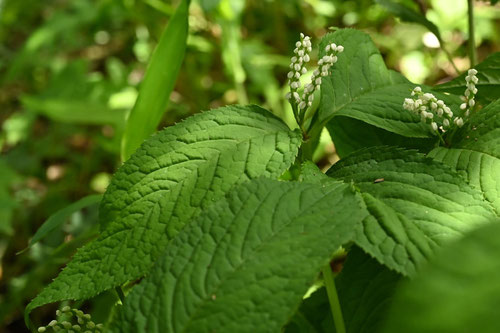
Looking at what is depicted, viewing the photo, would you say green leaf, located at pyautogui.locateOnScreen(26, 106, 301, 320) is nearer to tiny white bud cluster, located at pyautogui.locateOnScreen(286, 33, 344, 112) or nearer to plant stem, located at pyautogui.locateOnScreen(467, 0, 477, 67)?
tiny white bud cluster, located at pyautogui.locateOnScreen(286, 33, 344, 112)

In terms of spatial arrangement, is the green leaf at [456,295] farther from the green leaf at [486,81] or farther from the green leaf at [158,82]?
the green leaf at [158,82]

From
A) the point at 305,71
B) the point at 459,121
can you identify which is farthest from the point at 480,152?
the point at 305,71

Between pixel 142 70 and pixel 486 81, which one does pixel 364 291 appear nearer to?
pixel 486 81

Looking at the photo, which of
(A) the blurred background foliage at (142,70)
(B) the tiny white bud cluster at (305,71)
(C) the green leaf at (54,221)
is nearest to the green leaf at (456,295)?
(B) the tiny white bud cluster at (305,71)

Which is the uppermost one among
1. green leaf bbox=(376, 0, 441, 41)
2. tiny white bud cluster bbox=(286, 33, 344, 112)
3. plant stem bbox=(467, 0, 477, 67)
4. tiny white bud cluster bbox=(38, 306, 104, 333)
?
green leaf bbox=(376, 0, 441, 41)

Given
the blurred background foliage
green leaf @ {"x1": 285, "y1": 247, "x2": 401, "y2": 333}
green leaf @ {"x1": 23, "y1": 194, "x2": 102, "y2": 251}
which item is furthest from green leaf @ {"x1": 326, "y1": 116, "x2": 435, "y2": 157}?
the blurred background foliage

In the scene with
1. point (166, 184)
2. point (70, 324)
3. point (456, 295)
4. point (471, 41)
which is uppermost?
point (471, 41)
